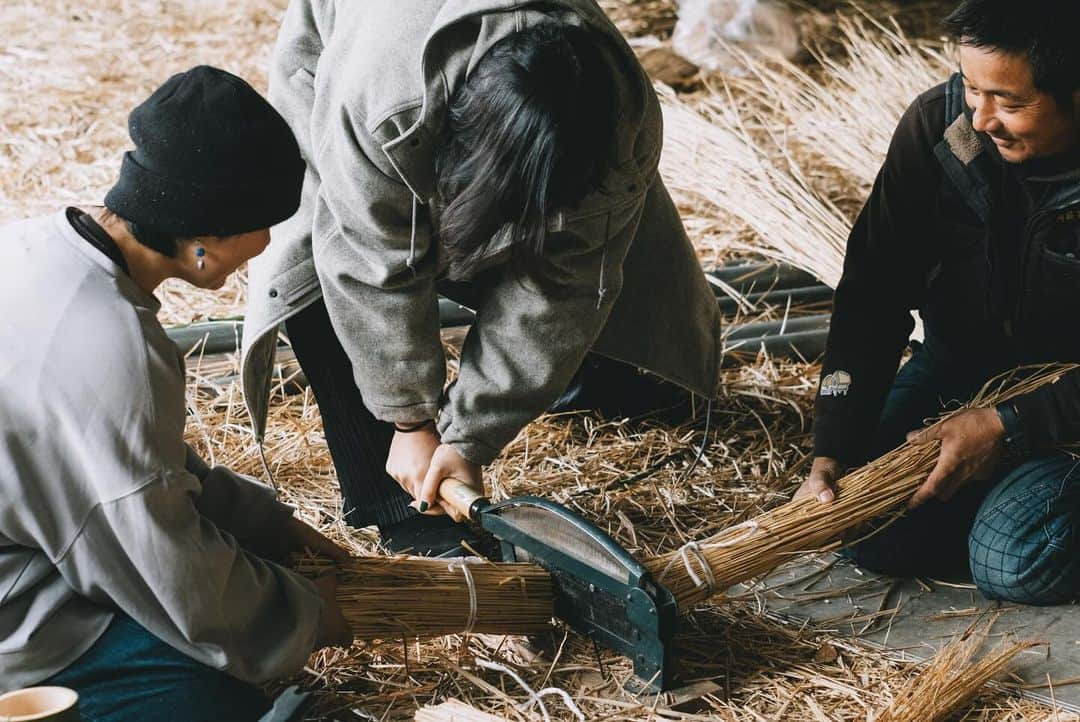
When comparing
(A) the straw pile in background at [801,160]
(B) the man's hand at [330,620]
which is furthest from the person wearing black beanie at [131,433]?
(A) the straw pile in background at [801,160]

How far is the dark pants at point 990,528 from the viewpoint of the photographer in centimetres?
230

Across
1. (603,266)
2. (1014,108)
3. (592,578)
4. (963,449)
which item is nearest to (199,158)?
(603,266)

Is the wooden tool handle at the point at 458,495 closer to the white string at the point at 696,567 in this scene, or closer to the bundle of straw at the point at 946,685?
the white string at the point at 696,567

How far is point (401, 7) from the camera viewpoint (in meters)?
1.97

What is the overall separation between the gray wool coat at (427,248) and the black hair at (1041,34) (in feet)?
1.81

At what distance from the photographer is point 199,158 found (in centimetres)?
168

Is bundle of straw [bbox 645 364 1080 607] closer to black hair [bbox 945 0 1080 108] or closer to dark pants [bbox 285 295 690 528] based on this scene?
black hair [bbox 945 0 1080 108]

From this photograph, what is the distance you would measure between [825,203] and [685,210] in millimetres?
591

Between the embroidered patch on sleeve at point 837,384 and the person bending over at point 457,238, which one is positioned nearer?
the person bending over at point 457,238

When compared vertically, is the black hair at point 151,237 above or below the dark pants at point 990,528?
above

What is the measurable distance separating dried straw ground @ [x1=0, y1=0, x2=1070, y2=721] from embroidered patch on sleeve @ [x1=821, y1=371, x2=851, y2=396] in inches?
13.9

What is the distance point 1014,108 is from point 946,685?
36.5 inches

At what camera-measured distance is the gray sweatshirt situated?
1.65 m

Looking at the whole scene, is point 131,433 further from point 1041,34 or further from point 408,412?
point 1041,34
